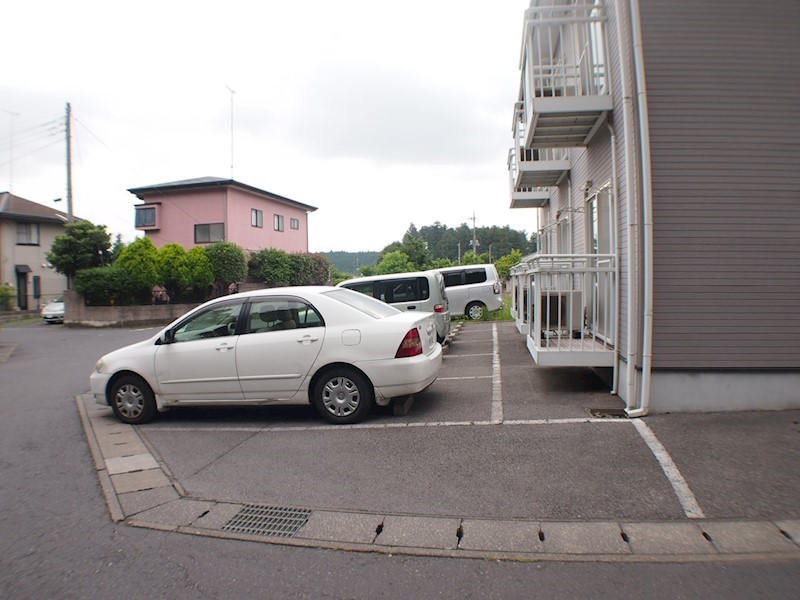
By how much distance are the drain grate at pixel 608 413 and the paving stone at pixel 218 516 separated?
3.75 meters

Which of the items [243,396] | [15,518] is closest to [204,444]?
[243,396]

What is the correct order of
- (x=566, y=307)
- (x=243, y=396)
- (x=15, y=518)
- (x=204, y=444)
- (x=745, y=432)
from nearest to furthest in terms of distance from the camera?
(x=15, y=518)
(x=745, y=432)
(x=204, y=444)
(x=243, y=396)
(x=566, y=307)

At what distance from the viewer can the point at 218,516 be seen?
3846 mm

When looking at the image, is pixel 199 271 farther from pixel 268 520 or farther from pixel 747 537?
pixel 747 537

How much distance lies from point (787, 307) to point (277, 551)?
5.60 meters

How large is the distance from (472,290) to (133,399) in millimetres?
12657

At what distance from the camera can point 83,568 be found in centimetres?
315

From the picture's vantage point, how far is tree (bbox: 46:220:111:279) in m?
24.7

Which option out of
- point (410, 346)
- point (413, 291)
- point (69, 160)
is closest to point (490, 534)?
point (410, 346)

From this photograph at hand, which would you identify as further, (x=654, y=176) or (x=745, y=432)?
(x=654, y=176)

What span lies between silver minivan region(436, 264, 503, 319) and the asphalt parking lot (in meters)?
11.1

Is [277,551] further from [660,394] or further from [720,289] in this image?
[720,289]

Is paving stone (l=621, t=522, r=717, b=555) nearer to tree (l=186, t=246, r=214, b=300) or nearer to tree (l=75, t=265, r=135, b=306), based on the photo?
tree (l=186, t=246, r=214, b=300)

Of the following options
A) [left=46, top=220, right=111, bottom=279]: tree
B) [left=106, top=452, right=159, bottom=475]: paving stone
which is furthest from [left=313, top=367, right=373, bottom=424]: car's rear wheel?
[left=46, top=220, right=111, bottom=279]: tree
